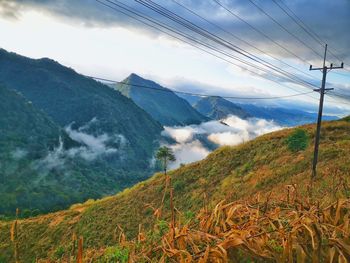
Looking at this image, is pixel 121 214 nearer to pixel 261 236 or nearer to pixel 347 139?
pixel 347 139

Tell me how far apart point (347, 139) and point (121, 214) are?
2968 cm

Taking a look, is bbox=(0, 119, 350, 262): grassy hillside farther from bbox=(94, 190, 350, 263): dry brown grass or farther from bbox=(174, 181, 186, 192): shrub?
bbox=(94, 190, 350, 263): dry brown grass

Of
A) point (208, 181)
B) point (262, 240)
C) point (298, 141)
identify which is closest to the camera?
point (262, 240)

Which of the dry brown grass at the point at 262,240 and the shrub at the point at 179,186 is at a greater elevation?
the dry brown grass at the point at 262,240

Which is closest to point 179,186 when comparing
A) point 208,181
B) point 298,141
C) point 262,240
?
point 208,181

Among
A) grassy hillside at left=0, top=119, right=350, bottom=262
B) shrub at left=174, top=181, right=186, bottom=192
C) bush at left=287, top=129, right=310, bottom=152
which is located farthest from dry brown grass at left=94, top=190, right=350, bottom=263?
bush at left=287, top=129, right=310, bottom=152

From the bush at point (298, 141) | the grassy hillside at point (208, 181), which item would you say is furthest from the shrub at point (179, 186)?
the bush at point (298, 141)

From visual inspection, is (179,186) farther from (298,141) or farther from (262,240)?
(262,240)

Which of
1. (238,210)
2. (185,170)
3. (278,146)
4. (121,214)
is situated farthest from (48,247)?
(238,210)

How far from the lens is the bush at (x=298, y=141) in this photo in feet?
160

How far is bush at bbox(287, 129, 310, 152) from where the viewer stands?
4888 centimetres

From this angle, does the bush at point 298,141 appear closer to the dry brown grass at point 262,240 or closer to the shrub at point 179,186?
the shrub at point 179,186

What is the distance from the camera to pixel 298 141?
164 ft

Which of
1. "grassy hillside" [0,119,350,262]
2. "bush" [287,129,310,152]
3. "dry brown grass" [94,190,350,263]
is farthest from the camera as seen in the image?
"bush" [287,129,310,152]
